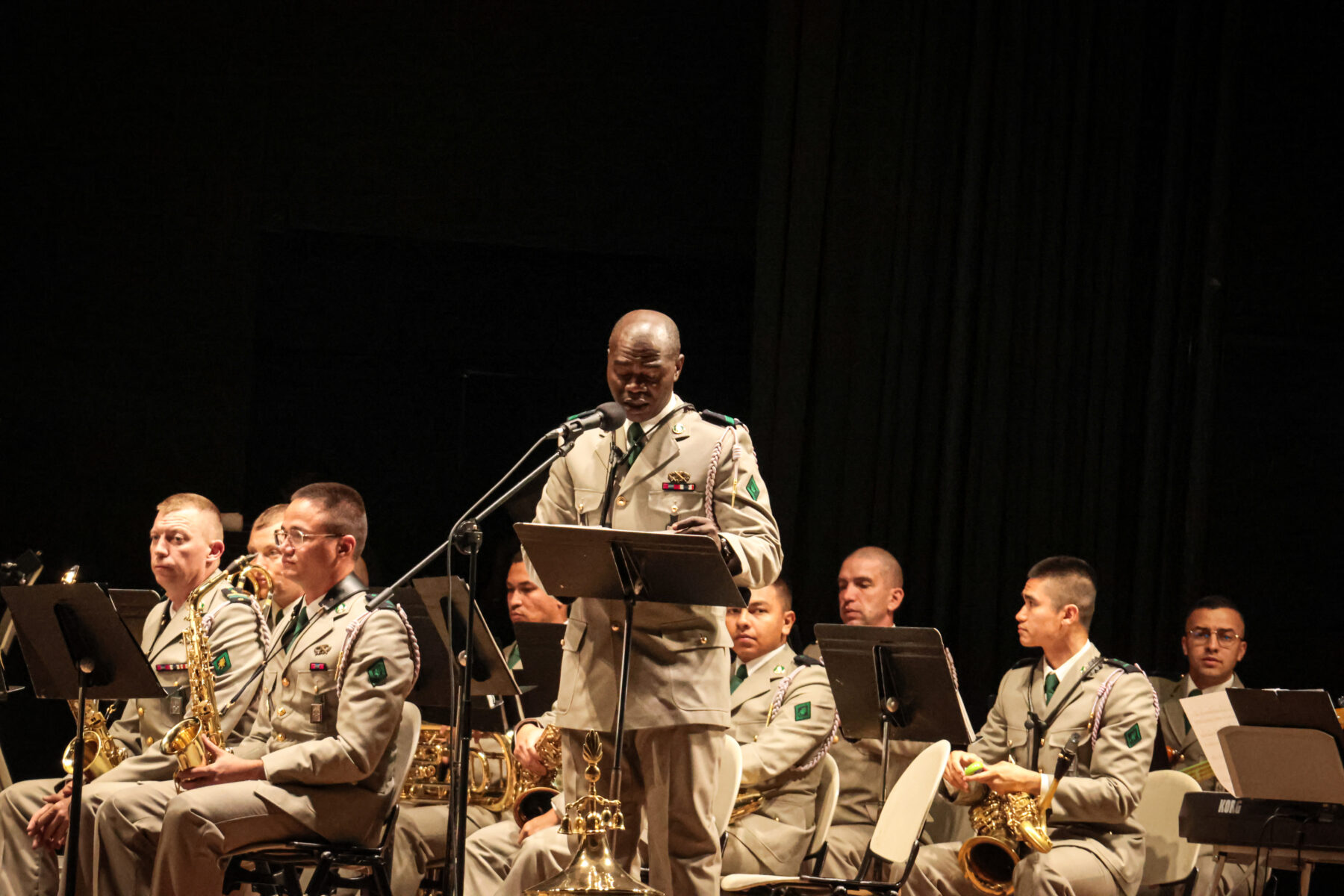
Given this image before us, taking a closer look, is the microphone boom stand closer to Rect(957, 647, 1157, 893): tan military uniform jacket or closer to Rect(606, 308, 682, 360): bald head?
Rect(606, 308, 682, 360): bald head

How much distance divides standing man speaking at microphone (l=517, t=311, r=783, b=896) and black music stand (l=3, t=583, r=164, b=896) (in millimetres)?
1327

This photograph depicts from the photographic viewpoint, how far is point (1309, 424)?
24.5 ft

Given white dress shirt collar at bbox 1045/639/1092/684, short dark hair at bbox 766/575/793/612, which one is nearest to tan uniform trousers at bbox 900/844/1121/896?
white dress shirt collar at bbox 1045/639/1092/684

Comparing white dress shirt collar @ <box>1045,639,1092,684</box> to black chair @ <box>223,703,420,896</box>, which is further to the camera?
white dress shirt collar @ <box>1045,639,1092,684</box>

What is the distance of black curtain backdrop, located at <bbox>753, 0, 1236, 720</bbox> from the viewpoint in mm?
6992

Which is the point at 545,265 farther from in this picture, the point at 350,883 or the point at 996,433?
the point at 350,883

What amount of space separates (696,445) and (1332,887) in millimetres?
4546

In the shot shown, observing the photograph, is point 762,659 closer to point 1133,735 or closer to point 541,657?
point 541,657

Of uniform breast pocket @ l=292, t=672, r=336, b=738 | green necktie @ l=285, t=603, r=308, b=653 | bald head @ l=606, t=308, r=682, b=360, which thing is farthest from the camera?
green necktie @ l=285, t=603, r=308, b=653

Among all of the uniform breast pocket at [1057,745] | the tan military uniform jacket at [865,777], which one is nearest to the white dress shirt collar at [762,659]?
the tan military uniform jacket at [865,777]

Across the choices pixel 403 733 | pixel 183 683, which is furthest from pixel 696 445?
pixel 183 683

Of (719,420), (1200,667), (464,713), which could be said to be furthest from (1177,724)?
(464,713)

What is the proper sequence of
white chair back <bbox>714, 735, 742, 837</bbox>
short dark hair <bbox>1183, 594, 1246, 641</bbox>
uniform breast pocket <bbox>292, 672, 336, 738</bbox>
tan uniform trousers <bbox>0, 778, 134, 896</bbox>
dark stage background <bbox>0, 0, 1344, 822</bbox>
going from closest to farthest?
uniform breast pocket <bbox>292, 672, 336, 738</bbox> → white chair back <bbox>714, 735, 742, 837</bbox> → tan uniform trousers <bbox>0, 778, 134, 896</bbox> → short dark hair <bbox>1183, 594, 1246, 641</bbox> → dark stage background <bbox>0, 0, 1344, 822</bbox>

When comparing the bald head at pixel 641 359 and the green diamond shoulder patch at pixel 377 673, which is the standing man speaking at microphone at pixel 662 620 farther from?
the green diamond shoulder patch at pixel 377 673
